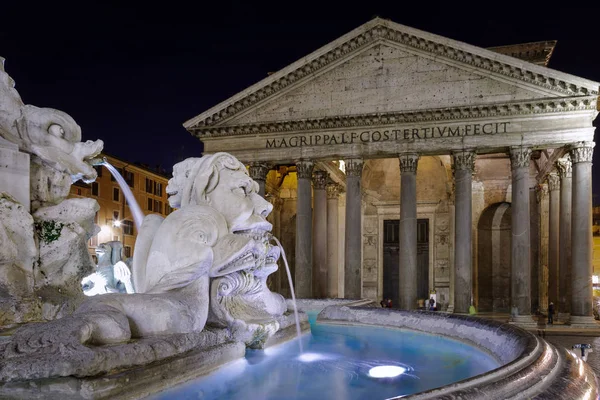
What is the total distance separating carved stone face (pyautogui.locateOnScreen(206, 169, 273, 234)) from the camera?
151 inches

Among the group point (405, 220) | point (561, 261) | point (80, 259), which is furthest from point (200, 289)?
point (561, 261)

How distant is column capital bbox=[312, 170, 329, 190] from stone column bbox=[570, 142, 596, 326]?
9.67 meters

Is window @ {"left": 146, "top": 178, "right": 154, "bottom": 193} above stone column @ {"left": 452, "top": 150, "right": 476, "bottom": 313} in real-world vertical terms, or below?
above

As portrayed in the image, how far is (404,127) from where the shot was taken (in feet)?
62.6

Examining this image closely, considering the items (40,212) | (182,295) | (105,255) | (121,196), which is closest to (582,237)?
(105,255)

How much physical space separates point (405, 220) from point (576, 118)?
21.4ft

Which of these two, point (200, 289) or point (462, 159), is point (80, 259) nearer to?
point (200, 289)

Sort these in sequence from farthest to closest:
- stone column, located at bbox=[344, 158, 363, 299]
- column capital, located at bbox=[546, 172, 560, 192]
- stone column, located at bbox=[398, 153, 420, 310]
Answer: column capital, located at bbox=[546, 172, 560, 192] < stone column, located at bbox=[344, 158, 363, 299] < stone column, located at bbox=[398, 153, 420, 310]

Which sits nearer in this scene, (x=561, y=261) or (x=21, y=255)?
(x=21, y=255)

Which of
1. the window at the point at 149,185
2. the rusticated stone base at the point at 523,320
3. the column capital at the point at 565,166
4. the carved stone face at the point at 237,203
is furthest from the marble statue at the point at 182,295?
the window at the point at 149,185

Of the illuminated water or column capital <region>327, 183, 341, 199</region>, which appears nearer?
the illuminated water

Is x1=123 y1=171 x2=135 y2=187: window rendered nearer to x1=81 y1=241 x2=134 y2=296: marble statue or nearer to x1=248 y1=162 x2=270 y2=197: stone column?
x1=248 y1=162 x2=270 y2=197: stone column

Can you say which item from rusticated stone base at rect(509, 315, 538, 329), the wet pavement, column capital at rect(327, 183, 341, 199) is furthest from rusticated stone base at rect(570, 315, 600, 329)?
column capital at rect(327, 183, 341, 199)

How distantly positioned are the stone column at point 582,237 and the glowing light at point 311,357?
15798 mm
